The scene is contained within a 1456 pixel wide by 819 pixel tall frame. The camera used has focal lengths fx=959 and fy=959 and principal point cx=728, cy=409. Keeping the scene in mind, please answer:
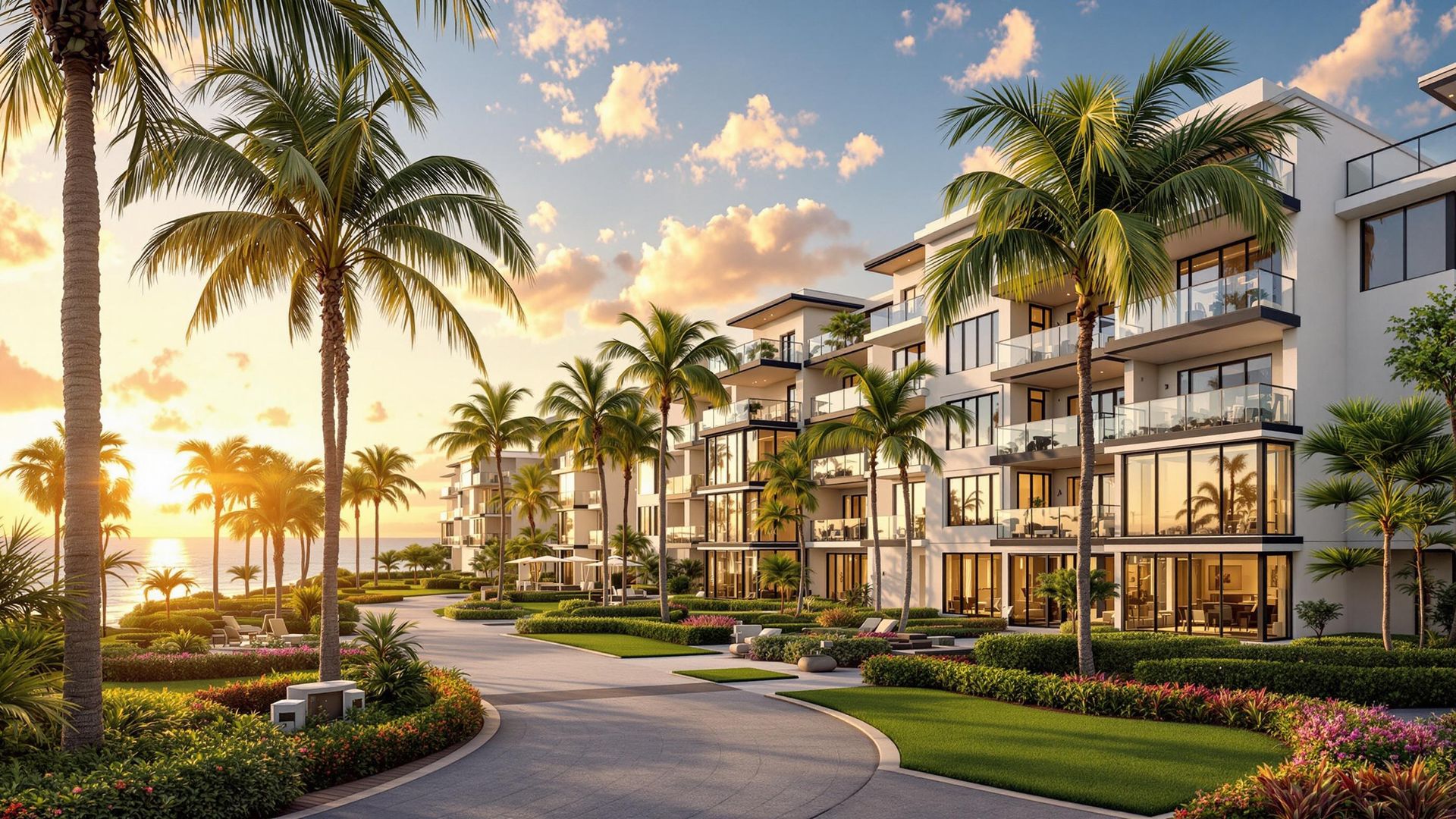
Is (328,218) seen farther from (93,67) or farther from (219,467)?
(219,467)

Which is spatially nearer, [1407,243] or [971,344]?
[1407,243]

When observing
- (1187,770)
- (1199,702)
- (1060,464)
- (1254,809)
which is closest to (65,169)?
(1254,809)

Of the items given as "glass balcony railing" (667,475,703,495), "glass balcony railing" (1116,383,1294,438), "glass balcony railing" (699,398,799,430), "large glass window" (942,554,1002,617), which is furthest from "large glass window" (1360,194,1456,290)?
"glass balcony railing" (667,475,703,495)

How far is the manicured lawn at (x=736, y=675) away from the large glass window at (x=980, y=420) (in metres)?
17.1

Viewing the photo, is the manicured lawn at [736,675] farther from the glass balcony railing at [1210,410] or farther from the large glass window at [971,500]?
the large glass window at [971,500]

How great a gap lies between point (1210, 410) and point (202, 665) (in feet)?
82.1

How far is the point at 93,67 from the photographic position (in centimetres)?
898

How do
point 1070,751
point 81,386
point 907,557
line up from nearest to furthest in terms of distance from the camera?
point 81,386 → point 1070,751 → point 907,557

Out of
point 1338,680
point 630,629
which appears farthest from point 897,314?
point 1338,680

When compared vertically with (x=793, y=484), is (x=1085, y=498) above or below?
above

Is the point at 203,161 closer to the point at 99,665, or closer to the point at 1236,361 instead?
the point at 99,665

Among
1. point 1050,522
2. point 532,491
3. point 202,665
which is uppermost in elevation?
point 1050,522

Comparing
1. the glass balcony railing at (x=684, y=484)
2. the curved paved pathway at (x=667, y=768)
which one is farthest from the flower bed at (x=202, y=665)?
the glass balcony railing at (x=684, y=484)

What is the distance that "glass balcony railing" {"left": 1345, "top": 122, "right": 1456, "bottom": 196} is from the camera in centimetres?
2467
